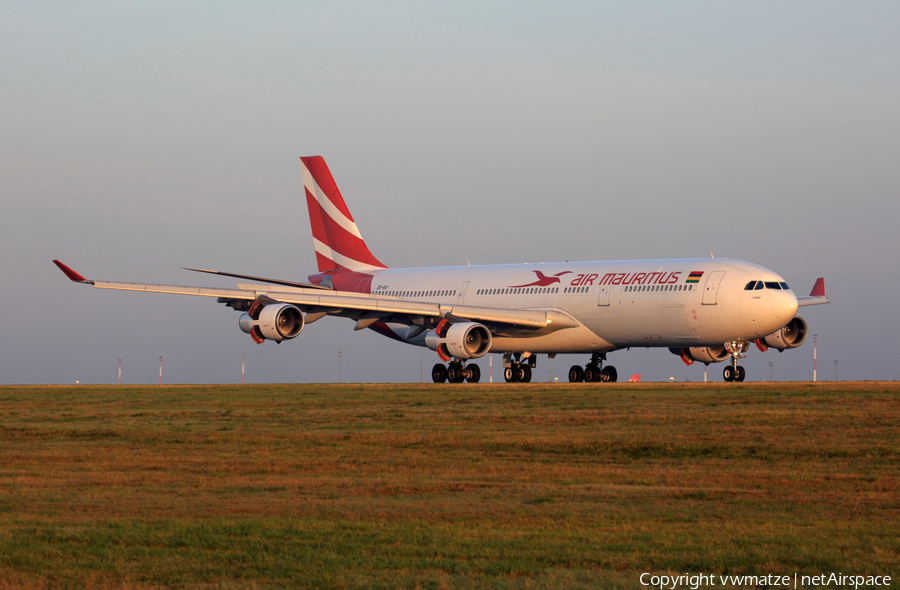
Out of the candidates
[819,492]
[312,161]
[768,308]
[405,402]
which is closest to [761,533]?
[819,492]

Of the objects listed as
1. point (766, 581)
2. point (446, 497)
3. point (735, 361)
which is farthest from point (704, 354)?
point (766, 581)

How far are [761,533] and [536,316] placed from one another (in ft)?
115

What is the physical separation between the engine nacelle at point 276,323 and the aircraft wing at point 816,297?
2086 cm

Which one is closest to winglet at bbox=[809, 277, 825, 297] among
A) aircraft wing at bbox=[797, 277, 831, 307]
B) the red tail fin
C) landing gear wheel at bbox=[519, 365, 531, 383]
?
aircraft wing at bbox=[797, 277, 831, 307]

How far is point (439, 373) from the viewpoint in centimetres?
4750

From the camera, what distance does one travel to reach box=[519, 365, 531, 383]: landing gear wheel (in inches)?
1953

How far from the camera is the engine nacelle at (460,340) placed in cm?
4375

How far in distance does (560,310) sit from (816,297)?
11377 millimetres

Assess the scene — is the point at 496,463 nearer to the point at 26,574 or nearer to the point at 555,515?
the point at 555,515

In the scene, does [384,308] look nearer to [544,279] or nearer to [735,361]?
[544,279]

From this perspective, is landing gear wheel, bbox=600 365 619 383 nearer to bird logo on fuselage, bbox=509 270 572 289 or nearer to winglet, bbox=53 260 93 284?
bird logo on fuselage, bbox=509 270 572 289

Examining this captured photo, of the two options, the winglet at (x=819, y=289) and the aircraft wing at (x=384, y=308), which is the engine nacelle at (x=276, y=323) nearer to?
the aircraft wing at (x=384, y=308)

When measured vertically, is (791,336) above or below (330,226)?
below

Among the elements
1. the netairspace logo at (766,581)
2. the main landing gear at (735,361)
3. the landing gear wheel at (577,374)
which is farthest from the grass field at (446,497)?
the landing gear wheel at (577,374)
